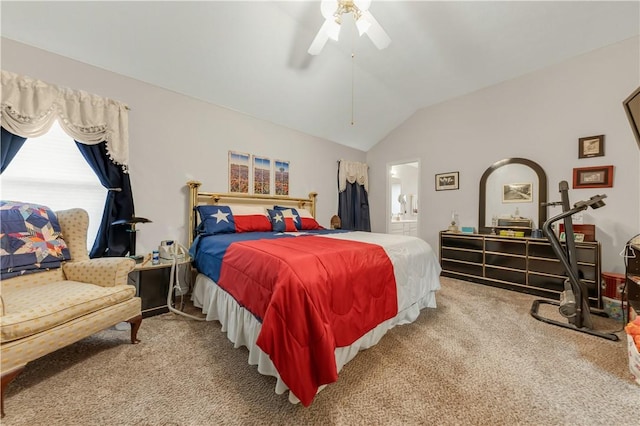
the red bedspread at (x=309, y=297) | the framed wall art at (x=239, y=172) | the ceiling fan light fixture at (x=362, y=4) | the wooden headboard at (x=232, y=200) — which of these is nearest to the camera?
the red bedspread at (x=309, y=297)

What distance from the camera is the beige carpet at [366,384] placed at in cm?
119

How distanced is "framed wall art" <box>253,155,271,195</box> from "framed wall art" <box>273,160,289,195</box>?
0.13 m

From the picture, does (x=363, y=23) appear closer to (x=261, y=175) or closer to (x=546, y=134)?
(x=261, y=175)

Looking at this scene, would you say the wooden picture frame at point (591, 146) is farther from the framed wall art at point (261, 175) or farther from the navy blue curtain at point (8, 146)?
the navy blue curtain at point (8, 146)

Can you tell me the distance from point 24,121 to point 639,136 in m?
4.85

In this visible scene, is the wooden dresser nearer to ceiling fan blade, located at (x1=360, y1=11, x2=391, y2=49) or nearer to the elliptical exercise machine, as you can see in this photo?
the elliptical exercise machine

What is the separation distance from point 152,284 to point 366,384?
2083 millimetres

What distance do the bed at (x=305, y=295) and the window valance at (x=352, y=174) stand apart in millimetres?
2466

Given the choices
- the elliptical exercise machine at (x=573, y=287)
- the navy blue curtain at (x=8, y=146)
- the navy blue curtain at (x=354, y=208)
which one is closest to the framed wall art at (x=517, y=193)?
the elliptical exercise machine at (x=573, y=287)

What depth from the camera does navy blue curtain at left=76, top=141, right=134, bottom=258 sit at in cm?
231

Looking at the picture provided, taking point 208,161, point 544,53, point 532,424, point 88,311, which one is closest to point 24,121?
point 208,161

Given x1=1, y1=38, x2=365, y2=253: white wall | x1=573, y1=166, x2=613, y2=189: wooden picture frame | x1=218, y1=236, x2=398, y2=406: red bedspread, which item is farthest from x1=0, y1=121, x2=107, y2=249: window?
x1=573, y1=166, x2=613, y2=189: wooden picture frame

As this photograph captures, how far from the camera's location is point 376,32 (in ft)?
6.41

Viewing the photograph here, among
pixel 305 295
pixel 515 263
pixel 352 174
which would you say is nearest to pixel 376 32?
pixel 305 295
